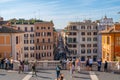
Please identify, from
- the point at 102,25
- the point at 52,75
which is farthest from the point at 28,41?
the point at 52,75

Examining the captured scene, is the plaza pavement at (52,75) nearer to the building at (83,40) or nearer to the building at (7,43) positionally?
the building at (7,43)

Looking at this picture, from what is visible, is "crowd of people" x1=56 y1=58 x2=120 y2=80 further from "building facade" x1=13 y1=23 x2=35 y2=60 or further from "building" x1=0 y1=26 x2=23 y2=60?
"building facade" x1=13 y1=23 x2=35 y2=60

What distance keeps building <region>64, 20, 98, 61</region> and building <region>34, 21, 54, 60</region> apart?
8.88 m

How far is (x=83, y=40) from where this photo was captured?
9806 centimetres

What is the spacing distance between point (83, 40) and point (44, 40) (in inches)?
575

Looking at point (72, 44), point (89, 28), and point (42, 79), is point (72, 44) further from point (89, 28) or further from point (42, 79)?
point (42, 79)

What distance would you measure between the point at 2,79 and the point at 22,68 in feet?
12.2

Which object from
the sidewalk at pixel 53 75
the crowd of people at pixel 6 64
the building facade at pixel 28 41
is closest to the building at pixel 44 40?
the building facade at pixel 28 41

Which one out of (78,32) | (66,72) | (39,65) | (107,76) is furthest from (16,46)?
(78,32)

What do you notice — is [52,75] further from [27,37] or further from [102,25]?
[102,25]

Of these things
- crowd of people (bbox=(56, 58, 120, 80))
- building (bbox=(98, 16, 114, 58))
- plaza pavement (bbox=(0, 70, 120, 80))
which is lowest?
plaza pavement (bbox=(0, 70, 120, 80))

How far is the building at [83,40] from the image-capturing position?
3799 inches

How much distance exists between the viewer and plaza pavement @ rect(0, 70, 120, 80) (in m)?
24.9

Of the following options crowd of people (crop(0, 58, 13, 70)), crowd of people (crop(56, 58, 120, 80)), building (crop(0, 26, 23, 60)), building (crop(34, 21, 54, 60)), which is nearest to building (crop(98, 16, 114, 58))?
building (crop(34, 21, 54, 60))
